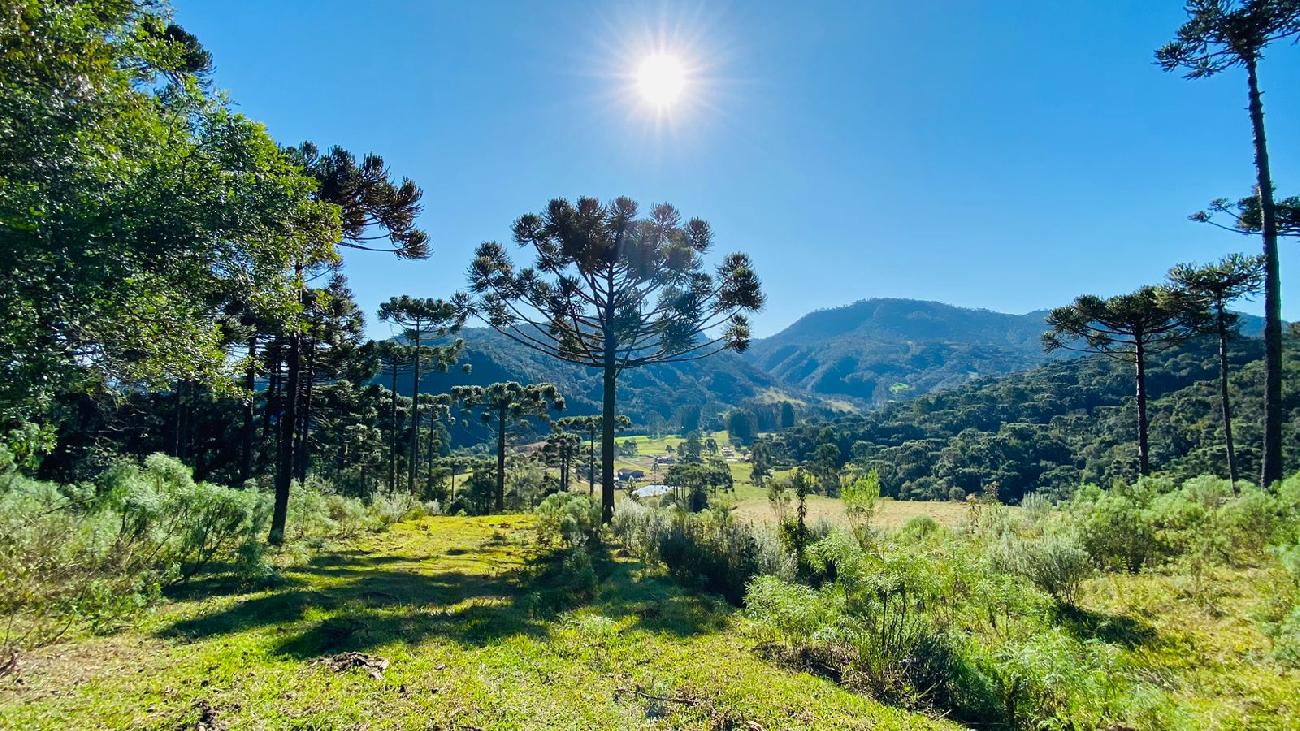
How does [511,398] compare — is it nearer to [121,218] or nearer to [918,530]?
[918,530]

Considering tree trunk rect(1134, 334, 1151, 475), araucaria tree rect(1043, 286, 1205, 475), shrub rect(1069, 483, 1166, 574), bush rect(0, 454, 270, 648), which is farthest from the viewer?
tree trunk rect(1134, 334, 1151, 475)

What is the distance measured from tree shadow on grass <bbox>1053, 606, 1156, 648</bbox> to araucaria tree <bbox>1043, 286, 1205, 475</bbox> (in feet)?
41.8

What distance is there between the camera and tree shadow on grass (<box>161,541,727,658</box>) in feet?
21.8

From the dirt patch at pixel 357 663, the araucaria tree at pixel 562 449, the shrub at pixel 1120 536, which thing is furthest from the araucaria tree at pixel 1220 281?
the araucaria tree at pixel 562 449

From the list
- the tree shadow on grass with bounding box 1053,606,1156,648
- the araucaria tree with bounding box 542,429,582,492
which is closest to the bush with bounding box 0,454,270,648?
the tree shadow on grass with bounding box 1053,606,1156,648

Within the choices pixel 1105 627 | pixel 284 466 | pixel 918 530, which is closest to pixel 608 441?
pixel 284 466

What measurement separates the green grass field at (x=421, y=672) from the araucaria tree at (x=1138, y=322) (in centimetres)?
1744

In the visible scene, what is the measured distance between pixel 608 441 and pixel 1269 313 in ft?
55.7

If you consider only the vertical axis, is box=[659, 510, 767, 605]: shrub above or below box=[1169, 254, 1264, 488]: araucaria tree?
below

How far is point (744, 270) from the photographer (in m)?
17.8

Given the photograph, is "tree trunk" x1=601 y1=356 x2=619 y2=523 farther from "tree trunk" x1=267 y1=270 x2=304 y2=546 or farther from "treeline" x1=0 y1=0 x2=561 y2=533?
"treeline" x1=0 y1=0 x2=561 y2=533

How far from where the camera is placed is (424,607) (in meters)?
8.58

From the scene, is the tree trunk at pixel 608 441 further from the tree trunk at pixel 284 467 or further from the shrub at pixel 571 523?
the tree trunk at pixel 284 467

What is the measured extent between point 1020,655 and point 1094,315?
18220 millimetres
